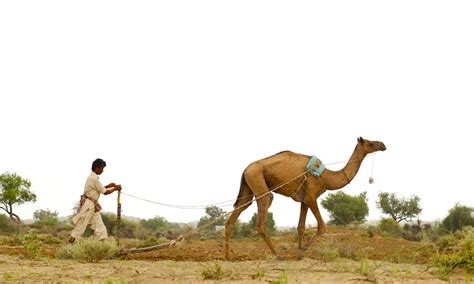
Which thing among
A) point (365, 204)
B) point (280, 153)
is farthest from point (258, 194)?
point (365, 204)

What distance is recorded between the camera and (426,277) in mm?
7543

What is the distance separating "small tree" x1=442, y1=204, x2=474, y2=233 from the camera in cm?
2966

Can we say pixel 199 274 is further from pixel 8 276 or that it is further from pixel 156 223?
pixel 156 223

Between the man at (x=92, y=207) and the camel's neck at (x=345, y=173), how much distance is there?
14.8 ft

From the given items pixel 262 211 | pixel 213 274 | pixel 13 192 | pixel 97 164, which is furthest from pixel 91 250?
pixel 13 192

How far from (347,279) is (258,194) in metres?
4.55

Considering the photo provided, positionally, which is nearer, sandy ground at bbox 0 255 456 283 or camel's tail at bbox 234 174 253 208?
sandy ground at bbox 0 255 456 283

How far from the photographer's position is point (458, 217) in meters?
30.1

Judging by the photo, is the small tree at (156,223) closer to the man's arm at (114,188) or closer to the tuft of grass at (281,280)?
the man's arm at (114,188)

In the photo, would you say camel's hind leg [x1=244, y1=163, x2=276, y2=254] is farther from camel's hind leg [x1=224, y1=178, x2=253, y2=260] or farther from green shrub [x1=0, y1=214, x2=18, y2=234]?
green shrub [x1=0, y1=214, x2=18, y2=234]

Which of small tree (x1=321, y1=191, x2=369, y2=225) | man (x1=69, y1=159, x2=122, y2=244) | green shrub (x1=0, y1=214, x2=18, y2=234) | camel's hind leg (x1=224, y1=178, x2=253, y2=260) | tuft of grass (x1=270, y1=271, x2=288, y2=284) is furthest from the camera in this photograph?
small tree (x1=321, y1=191, x2=369, y2=225)

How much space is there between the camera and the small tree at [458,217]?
2966 cm

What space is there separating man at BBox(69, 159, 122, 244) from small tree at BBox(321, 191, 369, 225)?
24.9 metres

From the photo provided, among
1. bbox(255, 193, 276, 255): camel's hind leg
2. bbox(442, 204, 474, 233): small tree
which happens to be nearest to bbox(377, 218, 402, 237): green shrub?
bbox(442, 204, 474, 233): small tree
